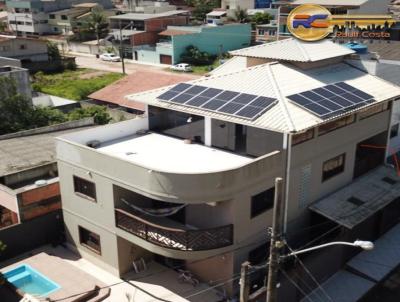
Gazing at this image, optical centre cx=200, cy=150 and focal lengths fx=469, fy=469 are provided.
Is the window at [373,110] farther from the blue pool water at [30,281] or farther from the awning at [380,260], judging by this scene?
the blue pool water at [30,281]

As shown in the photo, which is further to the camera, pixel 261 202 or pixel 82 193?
pixel 82 193

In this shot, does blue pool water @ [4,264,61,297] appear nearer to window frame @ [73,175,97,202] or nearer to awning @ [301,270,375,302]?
window frame @ [73,175,97,202]

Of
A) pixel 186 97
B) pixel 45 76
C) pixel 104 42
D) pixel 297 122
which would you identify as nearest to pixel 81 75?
pixel 45 76

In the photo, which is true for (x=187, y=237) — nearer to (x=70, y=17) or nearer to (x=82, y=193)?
(x=82, y=193)

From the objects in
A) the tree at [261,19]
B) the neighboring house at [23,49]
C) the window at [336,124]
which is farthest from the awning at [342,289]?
the tree at [261,19]

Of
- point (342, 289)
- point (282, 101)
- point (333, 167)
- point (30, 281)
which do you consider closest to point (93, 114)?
point (30, 281)

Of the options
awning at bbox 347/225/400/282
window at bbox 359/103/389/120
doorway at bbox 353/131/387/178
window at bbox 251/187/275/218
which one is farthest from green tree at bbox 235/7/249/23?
window at bbox 251/187/275/218

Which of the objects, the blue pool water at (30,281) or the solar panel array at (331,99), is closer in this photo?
the blue pool water at (30,281)
